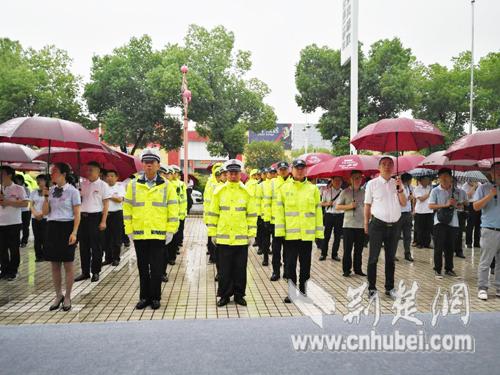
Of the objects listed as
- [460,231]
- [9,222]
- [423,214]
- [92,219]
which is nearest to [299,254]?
[92,219]

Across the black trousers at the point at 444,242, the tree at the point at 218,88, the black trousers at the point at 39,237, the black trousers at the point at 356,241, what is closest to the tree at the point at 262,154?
the tree at the point at 218,88

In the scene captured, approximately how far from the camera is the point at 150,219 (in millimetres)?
5688

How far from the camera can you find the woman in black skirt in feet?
18.8

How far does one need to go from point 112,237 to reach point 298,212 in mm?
4667

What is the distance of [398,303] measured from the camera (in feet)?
19.6

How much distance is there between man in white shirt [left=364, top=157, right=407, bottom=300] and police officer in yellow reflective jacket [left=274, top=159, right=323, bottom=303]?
34.1 inches

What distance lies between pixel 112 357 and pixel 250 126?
1084 inches

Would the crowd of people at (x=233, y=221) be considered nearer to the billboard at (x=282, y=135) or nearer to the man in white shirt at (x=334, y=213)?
the man in white shirt at (x=334, y=213)

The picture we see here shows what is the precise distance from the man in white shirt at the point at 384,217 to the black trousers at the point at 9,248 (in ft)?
19.3

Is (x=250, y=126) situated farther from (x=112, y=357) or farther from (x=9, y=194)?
(x=112, y=357)

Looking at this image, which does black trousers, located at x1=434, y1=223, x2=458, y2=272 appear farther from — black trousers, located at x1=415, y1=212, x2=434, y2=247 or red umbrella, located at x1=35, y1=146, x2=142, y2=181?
red umbrella, located at x1=35, y1=146, x2=142, y2=181

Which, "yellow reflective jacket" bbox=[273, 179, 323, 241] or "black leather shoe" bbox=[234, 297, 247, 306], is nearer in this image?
"black leather shoe" bbox=[234, 297, 247, 306]

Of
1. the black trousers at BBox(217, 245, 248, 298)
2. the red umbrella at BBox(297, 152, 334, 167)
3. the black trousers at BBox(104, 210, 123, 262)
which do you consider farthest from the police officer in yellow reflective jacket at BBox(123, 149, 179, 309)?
the red umbrella at BBox(297, 152, 334, 167)

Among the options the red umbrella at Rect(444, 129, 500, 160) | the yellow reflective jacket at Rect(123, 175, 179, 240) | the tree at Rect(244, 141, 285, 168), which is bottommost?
the yellow reflective jacket at Rect(123, 175, 179, 240)
